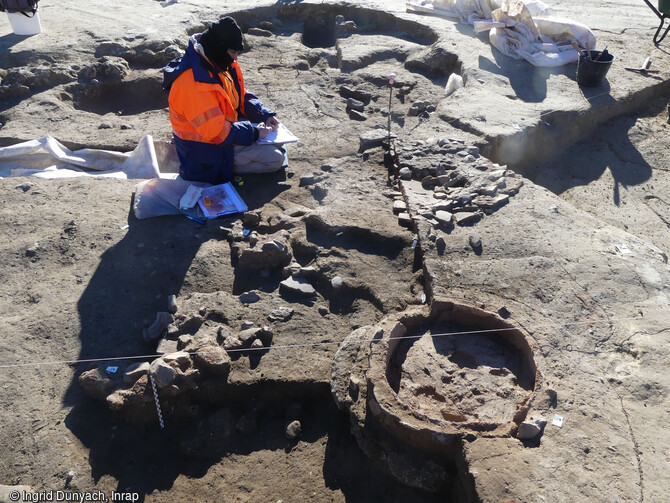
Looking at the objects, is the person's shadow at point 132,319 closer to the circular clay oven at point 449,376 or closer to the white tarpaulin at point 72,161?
the white tarpaulin at point 72,161

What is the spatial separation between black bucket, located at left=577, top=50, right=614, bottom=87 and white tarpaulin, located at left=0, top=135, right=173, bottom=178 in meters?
4.79

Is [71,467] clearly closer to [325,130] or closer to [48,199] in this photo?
[48,199]

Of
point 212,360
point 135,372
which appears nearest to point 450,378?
point 212,360

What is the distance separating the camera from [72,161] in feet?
17.1

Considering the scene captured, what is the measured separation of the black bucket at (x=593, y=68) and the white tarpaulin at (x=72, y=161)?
479cm

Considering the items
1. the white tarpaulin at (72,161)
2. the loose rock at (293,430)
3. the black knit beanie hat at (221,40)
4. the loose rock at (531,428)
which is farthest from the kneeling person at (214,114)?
the loose rock at (531,428)

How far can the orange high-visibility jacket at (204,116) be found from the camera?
14.3ft

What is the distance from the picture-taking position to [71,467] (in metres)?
2.82

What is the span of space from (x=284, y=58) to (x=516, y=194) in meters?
4.35

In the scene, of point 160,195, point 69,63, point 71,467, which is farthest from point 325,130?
point 71,467

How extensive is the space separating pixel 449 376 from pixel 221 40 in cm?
302

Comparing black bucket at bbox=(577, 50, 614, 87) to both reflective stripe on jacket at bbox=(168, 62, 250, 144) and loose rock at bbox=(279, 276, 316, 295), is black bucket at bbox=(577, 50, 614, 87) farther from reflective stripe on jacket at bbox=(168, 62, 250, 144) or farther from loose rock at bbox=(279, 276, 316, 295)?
loose rock at bbox=(279, 276, 316, 295)

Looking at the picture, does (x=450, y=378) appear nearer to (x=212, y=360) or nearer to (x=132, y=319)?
(x=212, y=360)

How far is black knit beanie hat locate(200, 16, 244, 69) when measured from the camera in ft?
13.9
